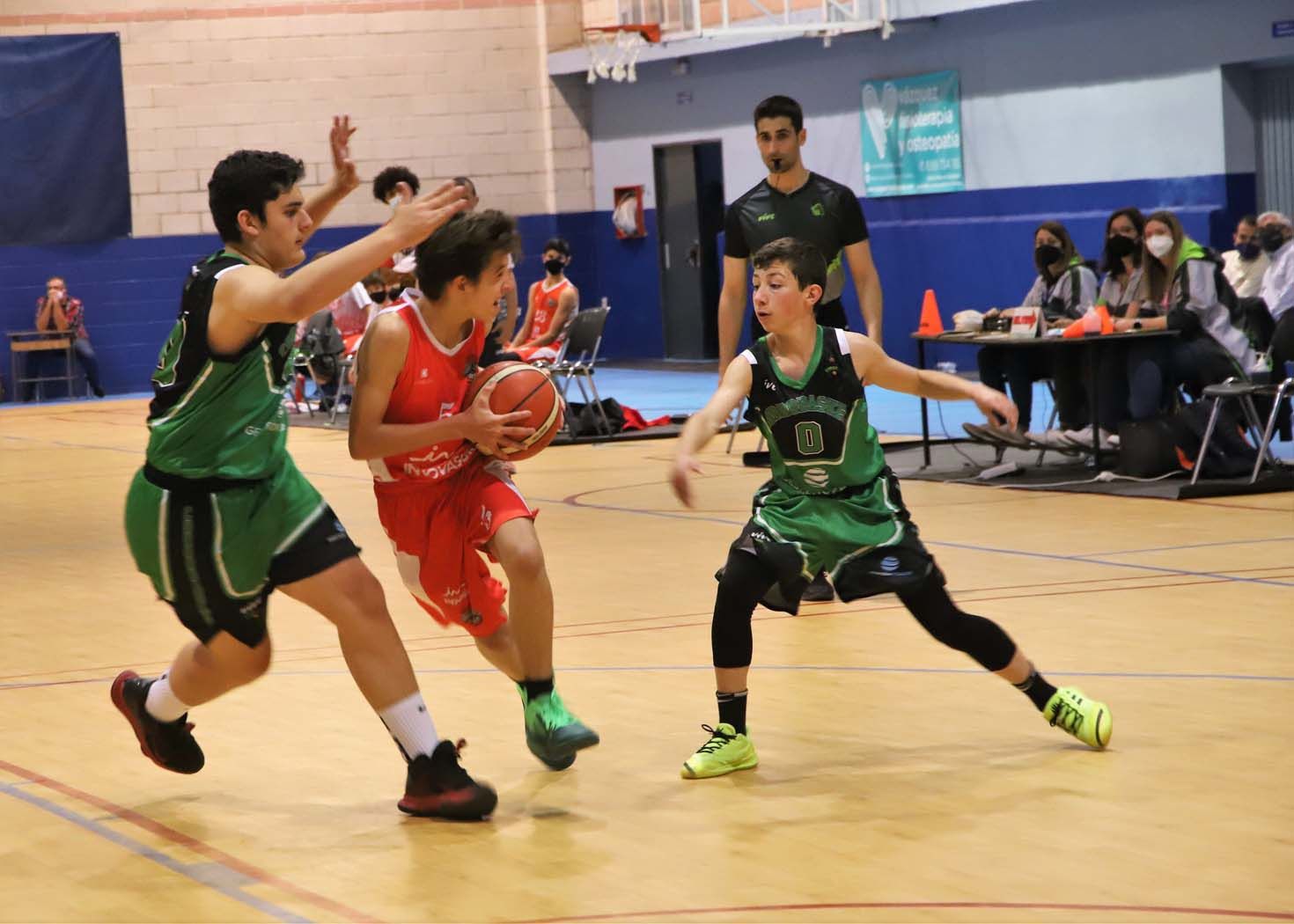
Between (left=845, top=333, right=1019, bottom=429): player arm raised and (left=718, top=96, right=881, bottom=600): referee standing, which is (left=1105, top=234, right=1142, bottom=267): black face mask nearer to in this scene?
(left=718, top=96, right=881, bottom=600): referee standing

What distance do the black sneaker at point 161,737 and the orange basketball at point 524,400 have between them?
988 mm

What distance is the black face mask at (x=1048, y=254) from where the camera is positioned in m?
10.8

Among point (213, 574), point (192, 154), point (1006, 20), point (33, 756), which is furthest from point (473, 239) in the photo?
point (192, 154)

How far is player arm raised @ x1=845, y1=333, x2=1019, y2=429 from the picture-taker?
4477 mm

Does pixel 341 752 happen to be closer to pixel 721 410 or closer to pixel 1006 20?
pixel 721 410

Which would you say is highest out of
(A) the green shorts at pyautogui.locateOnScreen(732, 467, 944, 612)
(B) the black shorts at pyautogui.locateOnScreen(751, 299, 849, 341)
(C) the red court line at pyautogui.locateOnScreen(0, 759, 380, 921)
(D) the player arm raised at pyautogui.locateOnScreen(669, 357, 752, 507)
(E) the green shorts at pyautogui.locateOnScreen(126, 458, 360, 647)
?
(B) the black shorts at pyautogui.locateOnScreen(751, 299, 849, 341)

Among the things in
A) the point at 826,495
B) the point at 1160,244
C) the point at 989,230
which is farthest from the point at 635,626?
the point at 989,230

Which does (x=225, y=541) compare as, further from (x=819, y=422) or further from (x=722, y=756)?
(x=819, y=422)

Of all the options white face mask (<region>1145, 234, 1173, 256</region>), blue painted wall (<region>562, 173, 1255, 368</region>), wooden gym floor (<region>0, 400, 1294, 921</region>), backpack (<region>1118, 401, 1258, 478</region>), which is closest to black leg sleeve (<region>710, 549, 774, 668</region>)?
wooden gym floor (<region>0, 400, 1294, 921</region>)

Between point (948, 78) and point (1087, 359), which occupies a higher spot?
point (948, 78)

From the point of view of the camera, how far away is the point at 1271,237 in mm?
12180

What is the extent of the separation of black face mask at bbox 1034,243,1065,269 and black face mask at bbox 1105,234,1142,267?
0.70 metres

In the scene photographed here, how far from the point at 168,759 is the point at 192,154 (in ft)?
56.4

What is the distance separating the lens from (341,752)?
491cm
